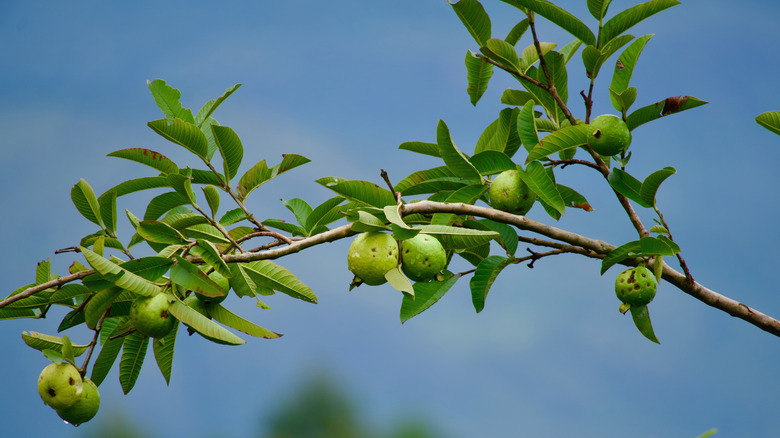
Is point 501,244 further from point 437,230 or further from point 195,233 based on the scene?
point 195,233

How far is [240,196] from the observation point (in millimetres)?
2148

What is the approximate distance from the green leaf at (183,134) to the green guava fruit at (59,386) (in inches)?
28.2

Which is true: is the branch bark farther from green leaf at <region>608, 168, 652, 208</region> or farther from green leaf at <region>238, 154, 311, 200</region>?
green leaf at <region>238, 154, 311, 200</region>

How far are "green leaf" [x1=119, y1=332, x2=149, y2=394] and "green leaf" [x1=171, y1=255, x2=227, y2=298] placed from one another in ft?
1.41

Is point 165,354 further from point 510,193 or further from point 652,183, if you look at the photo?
point 652,183

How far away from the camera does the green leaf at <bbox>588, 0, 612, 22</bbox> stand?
1985 mm

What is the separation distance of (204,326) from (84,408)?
19.8 inches

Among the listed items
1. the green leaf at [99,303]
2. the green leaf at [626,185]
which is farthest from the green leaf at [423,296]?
the green leaf at [99,303]

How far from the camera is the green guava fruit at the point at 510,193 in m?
1.90

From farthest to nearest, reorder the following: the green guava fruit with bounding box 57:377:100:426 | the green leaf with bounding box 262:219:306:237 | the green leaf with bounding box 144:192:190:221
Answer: the green leaf with bounding box 262:219:306:237 → the green leaf with bounding box 144:192:190:221 → the green guava fruit with bounding box 57:377:100:426

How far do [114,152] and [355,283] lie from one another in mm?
822

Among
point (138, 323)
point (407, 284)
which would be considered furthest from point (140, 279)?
point (407, 284)

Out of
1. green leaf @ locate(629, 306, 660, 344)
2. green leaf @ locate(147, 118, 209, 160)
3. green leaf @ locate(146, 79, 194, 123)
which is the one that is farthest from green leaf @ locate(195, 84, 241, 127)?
green leaf @ locate(629, 306, 660, 344)

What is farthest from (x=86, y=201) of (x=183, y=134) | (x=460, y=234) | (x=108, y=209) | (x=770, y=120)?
(x=770, y=120)
